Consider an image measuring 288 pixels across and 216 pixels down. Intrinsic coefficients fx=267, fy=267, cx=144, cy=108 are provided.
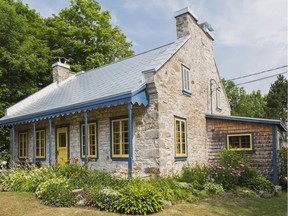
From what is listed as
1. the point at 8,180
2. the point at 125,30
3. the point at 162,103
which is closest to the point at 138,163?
the point at 162,103

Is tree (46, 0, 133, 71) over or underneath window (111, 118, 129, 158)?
over

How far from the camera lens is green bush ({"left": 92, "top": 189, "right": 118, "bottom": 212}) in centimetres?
642

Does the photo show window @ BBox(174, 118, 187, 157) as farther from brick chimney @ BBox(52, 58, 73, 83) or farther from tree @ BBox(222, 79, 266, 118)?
tree @ BBox(222, 79, 266, 118)

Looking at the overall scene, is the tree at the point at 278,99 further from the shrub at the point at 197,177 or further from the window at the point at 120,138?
the window at the point at 120,138

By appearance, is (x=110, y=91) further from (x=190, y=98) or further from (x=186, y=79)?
(x=190, y=98)

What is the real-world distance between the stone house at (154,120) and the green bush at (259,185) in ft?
4.21

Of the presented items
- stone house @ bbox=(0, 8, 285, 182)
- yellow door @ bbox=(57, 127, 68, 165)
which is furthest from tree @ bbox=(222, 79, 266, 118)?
yellow door @ bbox=(57, 127, 68, 165)

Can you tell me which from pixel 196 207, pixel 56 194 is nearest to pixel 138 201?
pixel 196 207

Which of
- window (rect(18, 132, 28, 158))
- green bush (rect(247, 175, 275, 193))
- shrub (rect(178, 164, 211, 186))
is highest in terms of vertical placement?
window (rect(18, 132, 28, 158))

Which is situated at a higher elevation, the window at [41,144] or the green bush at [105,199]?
the window at [41,144]

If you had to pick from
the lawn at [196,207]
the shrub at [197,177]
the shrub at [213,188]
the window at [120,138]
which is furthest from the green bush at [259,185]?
the window at [120,138]

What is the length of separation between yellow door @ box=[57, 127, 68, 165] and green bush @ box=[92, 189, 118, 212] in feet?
20.2

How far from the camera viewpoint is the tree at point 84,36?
25609mm

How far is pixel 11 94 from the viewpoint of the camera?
18562 mm
